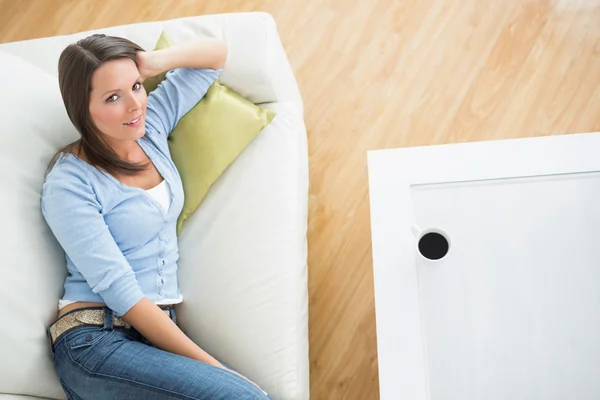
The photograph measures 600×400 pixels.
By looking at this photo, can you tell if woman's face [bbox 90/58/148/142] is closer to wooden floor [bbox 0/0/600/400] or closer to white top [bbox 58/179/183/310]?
white top [bbox 58/179/183/310]

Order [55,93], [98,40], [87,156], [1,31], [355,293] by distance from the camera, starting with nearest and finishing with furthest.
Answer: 1. [98,40]
2. [87,156]
3. [55,93]
4. [355,293]
5. [1,31]

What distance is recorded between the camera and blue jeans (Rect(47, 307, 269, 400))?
4.73 ft

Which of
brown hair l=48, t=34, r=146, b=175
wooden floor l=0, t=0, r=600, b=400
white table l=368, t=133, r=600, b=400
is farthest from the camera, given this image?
wooden floor l=0, t=0, r=600, b=400

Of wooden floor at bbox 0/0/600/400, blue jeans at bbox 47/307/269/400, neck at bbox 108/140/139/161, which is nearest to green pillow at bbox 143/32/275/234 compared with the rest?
neck at bbox 108/140/139/161

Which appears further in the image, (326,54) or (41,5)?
(41,5)

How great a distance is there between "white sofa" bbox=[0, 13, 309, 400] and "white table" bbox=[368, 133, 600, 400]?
34 cm

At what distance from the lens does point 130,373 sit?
146 cm

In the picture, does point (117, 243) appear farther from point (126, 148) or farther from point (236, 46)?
point (236, 46)

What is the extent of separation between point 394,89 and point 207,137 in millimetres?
888

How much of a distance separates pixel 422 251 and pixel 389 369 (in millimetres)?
263

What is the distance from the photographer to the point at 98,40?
1.43 metres

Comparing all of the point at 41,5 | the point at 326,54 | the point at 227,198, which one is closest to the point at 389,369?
the point at 227,198

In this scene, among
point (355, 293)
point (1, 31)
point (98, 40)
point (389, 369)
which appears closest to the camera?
point (389, 369)

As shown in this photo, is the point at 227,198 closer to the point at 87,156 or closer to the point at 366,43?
the point at 87,156
